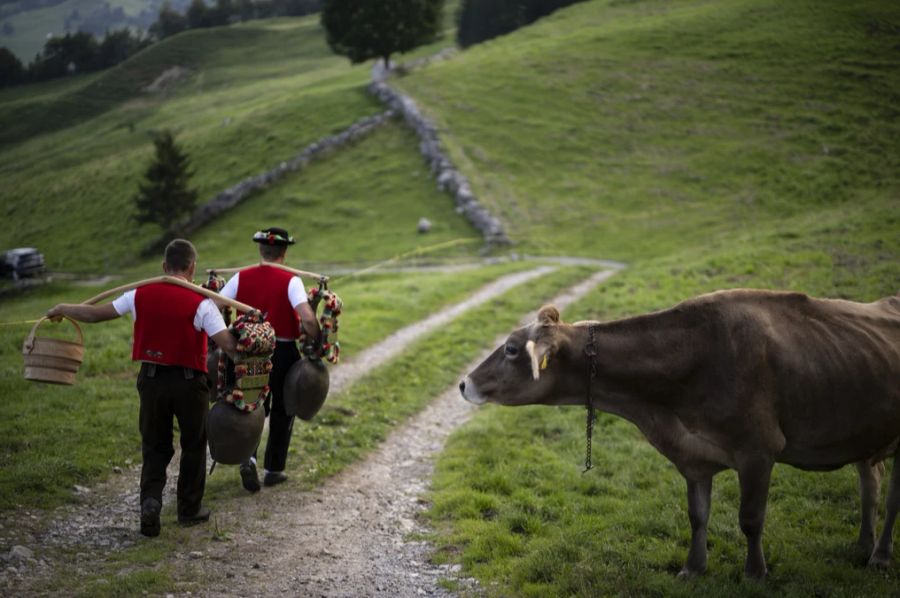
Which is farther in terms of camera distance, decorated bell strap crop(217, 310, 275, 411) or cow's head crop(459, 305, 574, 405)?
decorated bell strap crop(217, 310, 275, 411)

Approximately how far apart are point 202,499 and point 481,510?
370 cm

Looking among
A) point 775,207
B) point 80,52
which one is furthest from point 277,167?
point 775,207

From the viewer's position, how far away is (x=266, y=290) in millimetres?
9555

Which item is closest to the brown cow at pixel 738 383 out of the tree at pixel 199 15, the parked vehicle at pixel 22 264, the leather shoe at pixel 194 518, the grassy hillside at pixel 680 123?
the leather shoe at pixel 194 518

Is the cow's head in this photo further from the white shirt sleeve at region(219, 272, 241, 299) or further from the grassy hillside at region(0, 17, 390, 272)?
the grassy hillside at region(0, 17, 390, 272)

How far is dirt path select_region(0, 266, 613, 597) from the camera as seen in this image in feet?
24.2

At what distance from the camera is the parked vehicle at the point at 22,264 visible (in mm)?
33281

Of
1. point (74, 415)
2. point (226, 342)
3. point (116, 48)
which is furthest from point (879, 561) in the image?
point (116, 48)

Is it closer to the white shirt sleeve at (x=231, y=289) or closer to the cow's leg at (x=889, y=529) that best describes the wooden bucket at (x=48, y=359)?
the white shirt sleeve at (x=231, y=289)

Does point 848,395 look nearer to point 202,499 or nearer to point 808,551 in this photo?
point 808,551

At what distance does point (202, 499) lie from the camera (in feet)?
31.4

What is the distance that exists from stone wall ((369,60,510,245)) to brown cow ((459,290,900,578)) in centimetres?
3182

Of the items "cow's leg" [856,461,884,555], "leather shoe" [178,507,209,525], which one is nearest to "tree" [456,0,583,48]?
"leather shoe" [178,507,209,525]

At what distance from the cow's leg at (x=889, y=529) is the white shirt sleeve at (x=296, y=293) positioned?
7.08 m
